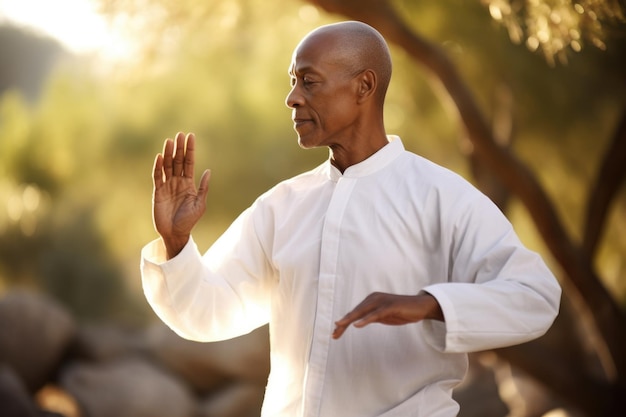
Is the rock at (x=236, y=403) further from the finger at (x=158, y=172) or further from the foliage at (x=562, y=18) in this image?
the finger at (x=158, y=172)

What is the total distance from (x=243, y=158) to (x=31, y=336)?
4.57 metres

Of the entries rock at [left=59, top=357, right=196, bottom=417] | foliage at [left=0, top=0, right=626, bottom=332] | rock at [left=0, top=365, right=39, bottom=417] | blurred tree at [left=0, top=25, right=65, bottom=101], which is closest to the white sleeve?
rock at [left=0, top=365, right=39, bottom=417]

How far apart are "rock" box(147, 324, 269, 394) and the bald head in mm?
9031

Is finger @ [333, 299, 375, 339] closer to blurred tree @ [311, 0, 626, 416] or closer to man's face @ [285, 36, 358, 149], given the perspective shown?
man's face @ [285, 36, 358, 149]

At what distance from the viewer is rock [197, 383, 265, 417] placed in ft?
38.5

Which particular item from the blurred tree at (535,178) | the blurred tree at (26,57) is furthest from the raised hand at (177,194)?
the blurred tree at (26,57)

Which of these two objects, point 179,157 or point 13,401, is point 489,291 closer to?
point 179,157

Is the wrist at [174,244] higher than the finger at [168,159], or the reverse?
the finger at [168,159]

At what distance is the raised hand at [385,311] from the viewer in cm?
243

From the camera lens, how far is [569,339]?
31.7 feet

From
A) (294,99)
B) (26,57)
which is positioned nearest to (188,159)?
(294,99)

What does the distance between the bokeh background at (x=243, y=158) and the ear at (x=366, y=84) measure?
1.72 metres

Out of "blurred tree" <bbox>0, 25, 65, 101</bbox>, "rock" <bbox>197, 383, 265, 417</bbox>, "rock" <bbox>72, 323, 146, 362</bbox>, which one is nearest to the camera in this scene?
"rock" <bbox>197, 383, 265, 417</bbox>

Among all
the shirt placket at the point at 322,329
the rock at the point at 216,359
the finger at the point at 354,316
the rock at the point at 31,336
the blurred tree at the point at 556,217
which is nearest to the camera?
the finger at the point at 354,316
